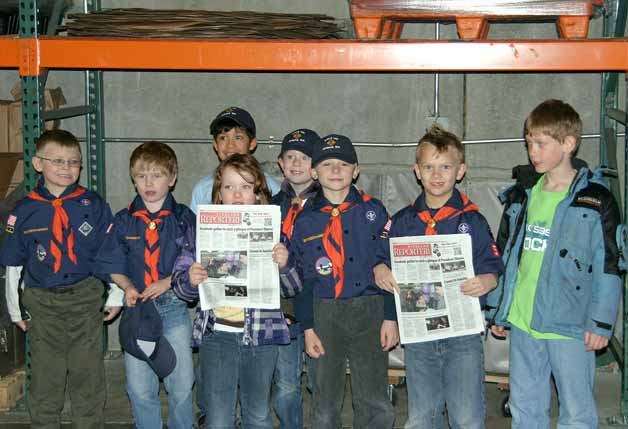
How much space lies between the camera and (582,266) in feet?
12.4

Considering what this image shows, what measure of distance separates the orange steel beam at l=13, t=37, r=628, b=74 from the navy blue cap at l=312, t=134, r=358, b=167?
614 millimetres

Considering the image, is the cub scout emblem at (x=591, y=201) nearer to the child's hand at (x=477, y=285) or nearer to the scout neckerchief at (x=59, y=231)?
the child's hand at (x=477, y=285)

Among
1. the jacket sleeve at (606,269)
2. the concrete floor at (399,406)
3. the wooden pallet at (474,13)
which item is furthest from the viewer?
the concrete floor at (399,406)

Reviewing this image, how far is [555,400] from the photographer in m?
5.33

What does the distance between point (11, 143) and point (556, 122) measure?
3.65 metres

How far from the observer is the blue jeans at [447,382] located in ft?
12.5

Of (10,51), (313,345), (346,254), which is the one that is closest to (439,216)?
(346,254)

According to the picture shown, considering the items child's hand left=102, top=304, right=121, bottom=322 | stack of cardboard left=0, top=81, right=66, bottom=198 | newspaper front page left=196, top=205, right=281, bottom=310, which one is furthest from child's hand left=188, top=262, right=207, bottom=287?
stack of cardboard left=0, top=81, right=66, bottom=198

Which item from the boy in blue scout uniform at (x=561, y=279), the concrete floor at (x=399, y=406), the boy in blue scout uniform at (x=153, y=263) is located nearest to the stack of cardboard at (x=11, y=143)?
→ the concrete floor at (x=399, y=406)

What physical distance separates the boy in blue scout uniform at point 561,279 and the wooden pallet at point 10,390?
3.05 meters

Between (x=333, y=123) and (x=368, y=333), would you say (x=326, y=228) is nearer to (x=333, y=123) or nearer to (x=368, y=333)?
(x=368, y=333)

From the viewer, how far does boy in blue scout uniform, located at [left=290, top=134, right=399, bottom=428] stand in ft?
12.9

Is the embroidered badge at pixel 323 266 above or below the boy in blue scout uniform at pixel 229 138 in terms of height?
below

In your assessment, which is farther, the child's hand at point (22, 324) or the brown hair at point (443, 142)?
the child's hand at point (22, 324)
